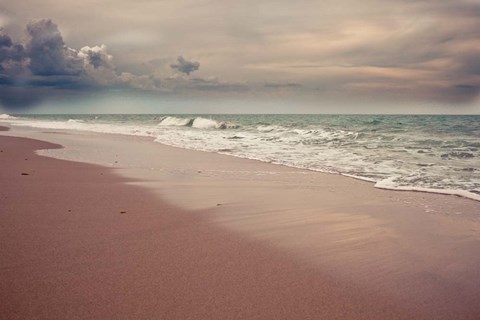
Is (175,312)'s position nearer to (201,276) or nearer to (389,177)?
(201,276)

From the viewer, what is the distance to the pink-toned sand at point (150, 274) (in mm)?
2643

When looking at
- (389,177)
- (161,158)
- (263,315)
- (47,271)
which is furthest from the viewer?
(161,158)

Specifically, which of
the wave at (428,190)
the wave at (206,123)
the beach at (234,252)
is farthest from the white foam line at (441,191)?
Answer: the wave at (206,123)

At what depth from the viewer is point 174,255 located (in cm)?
365

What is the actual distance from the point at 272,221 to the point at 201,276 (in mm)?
2014

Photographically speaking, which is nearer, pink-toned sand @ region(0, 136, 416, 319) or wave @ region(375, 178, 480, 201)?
pink-toned sand @ region(0, 136, 416, 319)

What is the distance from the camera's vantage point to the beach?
2725 millimetres

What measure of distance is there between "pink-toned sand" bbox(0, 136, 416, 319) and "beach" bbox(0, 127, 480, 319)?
1 cm

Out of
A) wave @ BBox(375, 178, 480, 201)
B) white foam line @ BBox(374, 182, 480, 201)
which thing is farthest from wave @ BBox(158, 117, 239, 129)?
white foam line @ BBox(374, 182, 480, 201)

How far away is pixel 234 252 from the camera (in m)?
3.82

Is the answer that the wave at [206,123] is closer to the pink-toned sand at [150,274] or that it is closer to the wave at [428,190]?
the wave at [428,190]

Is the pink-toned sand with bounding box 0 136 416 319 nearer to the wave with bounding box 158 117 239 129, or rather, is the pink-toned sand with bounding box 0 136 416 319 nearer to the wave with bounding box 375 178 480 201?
the wave with bounding box 375 178 480 201

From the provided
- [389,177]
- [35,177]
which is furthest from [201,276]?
[389,177]

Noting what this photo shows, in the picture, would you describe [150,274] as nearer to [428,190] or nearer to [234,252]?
[234,252]
